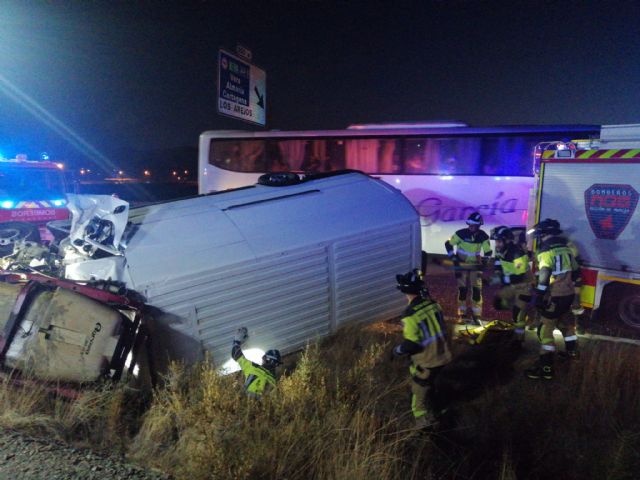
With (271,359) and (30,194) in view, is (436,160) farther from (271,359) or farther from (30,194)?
(30,194)

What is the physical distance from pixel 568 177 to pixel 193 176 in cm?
7356

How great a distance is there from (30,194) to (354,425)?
1043cm

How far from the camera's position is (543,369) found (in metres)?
4.38

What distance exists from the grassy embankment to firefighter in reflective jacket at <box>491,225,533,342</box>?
3.83ft

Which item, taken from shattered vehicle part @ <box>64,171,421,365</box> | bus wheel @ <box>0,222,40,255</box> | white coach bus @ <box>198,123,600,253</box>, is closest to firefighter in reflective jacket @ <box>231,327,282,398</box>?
shattered vehicle part @ <box>64,171,421,365</box>

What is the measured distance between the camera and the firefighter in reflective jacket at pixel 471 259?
638 cm

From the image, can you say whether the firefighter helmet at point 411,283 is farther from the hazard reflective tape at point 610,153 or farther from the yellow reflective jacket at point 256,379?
the hazard reflective tape at point 610,153

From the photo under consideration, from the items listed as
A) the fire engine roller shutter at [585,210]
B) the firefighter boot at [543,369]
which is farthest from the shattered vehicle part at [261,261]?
the fire engine roller shutter at [585,210]

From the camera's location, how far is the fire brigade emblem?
566 cm

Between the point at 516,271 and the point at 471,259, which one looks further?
the point at 471,259

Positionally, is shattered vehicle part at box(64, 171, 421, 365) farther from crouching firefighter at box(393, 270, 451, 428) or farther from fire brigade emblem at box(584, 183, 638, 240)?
fire brigade emblem at box(584, 183, 638, 240)

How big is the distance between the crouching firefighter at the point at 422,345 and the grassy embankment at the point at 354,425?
191mm

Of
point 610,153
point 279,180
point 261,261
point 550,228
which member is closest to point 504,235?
point 550,228

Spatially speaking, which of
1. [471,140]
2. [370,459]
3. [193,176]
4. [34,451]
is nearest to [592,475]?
[370,459]
